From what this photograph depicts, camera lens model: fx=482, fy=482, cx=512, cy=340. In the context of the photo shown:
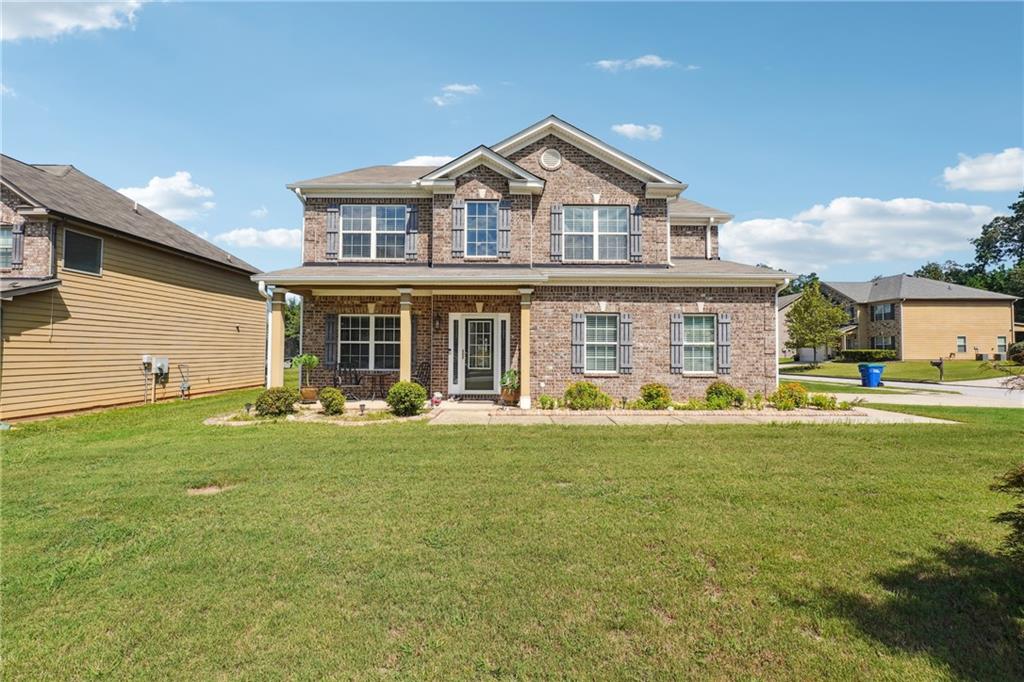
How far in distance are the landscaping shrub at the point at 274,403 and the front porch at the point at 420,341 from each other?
109 inches

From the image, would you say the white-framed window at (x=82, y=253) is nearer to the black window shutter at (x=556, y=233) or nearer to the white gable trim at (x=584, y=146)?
the white gable trim at (x=584, y=146)

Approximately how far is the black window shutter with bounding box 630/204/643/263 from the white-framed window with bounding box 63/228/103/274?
1476cm

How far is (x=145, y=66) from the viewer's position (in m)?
11.4

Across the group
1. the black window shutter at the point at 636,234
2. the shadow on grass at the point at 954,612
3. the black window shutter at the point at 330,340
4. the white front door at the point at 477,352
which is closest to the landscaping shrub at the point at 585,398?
the white front door at the point at 477,352

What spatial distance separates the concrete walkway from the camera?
34.2 feet

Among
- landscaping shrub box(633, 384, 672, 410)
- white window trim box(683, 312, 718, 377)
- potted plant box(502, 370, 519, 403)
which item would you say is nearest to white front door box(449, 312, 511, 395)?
potted plant box(502, 370, 519, 403)

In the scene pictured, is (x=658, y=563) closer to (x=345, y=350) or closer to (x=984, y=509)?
(x=984, y=509)

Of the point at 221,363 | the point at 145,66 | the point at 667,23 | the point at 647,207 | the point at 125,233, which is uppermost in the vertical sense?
the point at 667,23

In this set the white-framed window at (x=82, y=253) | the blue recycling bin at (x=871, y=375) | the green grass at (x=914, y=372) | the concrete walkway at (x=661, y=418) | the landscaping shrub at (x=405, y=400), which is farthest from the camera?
the green grass at (x=914, y=372)

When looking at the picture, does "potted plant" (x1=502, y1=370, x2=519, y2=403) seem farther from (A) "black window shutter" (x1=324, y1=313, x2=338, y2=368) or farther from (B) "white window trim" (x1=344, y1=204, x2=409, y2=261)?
(A) "black window shutter" (x1=324, y1=313, x2=338, y2=368)

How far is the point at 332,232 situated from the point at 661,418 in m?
10.7

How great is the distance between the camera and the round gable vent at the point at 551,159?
1432 centimetres

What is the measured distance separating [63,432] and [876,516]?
13561 mm

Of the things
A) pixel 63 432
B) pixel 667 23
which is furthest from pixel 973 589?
pixel 63 432
